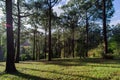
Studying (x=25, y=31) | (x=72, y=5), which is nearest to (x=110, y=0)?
(x=72, y=5)

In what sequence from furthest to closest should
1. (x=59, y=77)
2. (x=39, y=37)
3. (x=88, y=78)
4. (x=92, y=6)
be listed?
(x=39, y=37) → (x=92, y=6) → (x=59, y=77) → (x=88, y=78)

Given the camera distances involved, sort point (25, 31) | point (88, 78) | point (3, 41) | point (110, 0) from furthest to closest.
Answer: point (3, 41) < point (25, 31) < point (110, 0) < point (88, 78)

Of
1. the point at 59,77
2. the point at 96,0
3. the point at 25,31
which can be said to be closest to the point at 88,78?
the point at 59,77

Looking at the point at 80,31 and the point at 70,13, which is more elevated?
the point at 70,13

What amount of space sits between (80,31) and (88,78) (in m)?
33.3

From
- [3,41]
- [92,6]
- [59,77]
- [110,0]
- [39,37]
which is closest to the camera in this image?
[59,77]

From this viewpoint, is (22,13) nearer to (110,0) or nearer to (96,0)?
(96,0)

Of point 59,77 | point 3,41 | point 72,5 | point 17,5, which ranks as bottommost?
point 59,77

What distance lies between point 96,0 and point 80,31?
53.9ft

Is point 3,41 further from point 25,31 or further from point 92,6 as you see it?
point 92,6

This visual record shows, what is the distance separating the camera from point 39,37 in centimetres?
5078

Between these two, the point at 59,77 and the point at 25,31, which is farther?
the point at 25,31

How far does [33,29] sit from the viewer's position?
136 feet

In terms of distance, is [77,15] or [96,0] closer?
[96,0]
